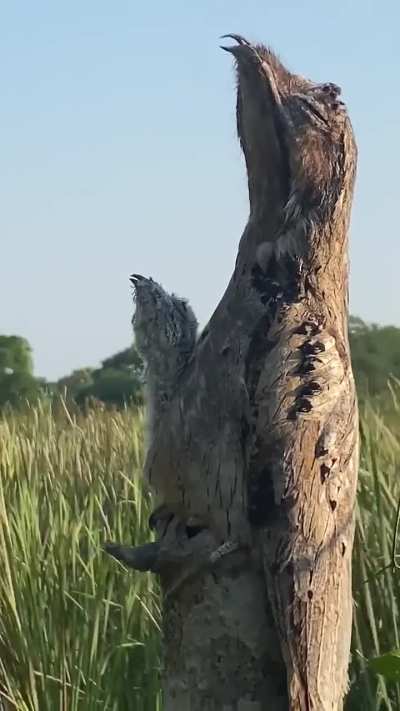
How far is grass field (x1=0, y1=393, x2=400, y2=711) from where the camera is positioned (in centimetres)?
229

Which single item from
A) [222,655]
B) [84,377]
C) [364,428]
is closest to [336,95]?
[222,655]

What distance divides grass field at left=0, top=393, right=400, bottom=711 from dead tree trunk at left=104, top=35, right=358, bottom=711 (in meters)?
0.84

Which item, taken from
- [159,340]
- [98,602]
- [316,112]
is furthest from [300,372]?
[98,602]

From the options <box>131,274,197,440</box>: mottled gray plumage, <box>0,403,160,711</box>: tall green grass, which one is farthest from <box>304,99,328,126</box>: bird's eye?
<box>0,403,160,711</box>: tall green grass

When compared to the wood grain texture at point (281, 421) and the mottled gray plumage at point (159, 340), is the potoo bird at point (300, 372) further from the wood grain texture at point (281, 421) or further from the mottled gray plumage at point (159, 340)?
the mottled gray plumage at point (159, 340)

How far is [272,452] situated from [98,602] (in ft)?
5.44

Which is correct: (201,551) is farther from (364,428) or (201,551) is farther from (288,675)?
(364,428)

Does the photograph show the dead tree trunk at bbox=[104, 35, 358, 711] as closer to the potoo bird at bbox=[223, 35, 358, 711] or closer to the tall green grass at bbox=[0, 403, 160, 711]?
the potoo bird at bbox=[223, 35, 358, 711]

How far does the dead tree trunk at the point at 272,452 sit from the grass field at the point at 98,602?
32.9 inches

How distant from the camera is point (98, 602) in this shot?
2.88 metres

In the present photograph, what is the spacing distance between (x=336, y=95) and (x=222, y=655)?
698 millimetres

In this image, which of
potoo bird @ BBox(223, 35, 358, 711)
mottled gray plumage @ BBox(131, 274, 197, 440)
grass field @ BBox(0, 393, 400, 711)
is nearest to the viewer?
potoo bird @ BBox(223, 35, 358, 711)

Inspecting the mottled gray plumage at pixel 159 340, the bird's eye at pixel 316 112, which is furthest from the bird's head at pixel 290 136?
the mottled gray plumage at pixel 159 340

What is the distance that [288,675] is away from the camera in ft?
4.34
